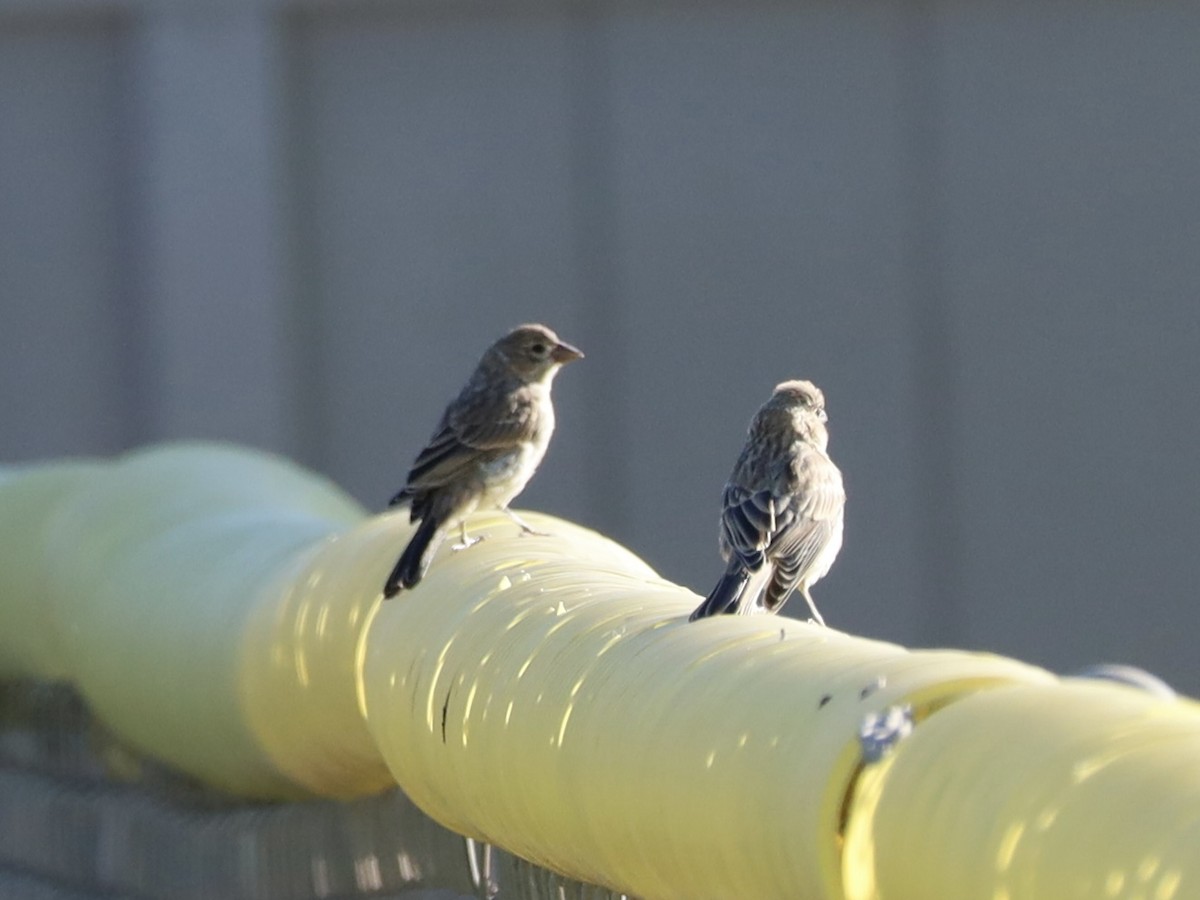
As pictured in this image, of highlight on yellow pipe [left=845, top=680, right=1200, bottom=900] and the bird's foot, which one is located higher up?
highlight on yellow pipe [left=845, top=680, right=1200, bottom=900]

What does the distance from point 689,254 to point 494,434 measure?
166 inches

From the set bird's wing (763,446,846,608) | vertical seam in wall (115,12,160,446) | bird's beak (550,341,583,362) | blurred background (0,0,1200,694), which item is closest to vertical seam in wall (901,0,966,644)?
blurred background (0,0,1200,694)

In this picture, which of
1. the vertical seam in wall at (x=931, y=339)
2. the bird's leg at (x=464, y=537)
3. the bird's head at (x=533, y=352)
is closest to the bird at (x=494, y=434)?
the bird's head at (x=533, y=352)

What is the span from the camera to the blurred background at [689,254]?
32.0 ft

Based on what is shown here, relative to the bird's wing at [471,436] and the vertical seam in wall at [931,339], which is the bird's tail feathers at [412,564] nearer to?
the bird's wing at [471,436]

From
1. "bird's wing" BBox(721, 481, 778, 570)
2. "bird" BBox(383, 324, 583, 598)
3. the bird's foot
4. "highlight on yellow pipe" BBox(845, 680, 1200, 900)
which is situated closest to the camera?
"highlight on yellow pipe" BBox(845, 680, 1200, 900)

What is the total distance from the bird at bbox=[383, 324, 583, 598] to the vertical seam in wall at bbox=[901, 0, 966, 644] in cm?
379

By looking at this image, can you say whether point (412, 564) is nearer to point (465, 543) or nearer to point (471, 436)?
point (465, 543)

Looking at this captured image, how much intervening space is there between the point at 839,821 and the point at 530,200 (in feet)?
26.3

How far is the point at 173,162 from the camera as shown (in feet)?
32.4

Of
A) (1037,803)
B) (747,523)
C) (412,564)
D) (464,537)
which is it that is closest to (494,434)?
(747,523)

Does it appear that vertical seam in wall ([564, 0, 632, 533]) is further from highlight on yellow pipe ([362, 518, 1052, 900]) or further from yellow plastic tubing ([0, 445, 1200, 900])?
highlight on yellow pipe ([362, 518, 1052, 900])

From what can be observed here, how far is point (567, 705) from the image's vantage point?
2.78 metres

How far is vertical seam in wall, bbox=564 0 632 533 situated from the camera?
1001 cm
